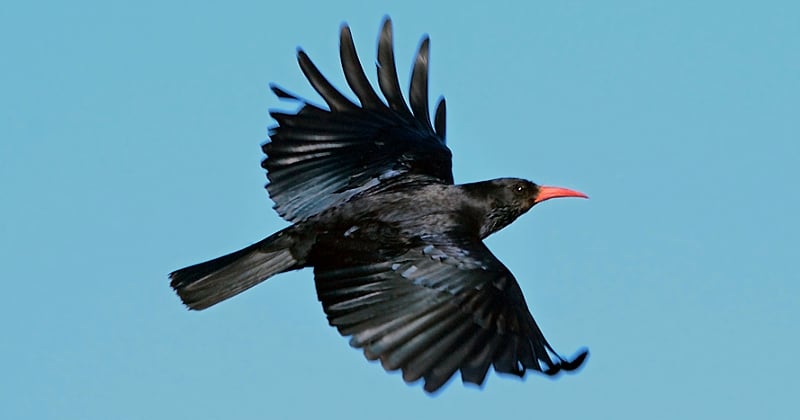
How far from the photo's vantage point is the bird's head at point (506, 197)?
13.1 m

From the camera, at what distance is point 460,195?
13.0 m

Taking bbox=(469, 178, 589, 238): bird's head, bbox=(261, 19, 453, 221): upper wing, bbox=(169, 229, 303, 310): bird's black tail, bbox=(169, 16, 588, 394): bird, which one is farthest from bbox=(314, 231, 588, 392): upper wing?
bbox=(261, 19, 453, 221): upper wing

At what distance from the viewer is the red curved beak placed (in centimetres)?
1364

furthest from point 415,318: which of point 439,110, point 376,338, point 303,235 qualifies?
point 439,110

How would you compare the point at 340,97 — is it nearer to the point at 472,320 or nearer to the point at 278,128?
the point at 278,128

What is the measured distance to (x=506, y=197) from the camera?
13297 mm

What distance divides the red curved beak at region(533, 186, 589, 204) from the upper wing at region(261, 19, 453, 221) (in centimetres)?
84

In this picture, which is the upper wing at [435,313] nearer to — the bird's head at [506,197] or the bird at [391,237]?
the bird at [391,237]

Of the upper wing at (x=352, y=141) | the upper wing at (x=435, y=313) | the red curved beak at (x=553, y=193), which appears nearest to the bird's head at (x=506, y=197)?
the red curved beak at (x=553, y=193)

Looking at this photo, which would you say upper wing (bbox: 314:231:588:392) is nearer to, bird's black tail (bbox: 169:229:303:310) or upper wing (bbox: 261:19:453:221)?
bird's black tail (bbox: 169:229:303:310)

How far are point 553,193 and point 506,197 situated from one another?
0.64 meters

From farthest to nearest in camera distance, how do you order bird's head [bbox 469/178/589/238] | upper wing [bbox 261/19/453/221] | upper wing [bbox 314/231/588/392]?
upper wing [bbox 261/19/453/221], bird's head [bbox 469/178/589/238], upper wing [bbox 314/231/588/392]

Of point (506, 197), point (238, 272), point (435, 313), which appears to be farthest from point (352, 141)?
point (435, 313)

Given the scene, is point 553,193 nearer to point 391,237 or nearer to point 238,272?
point 391,237
